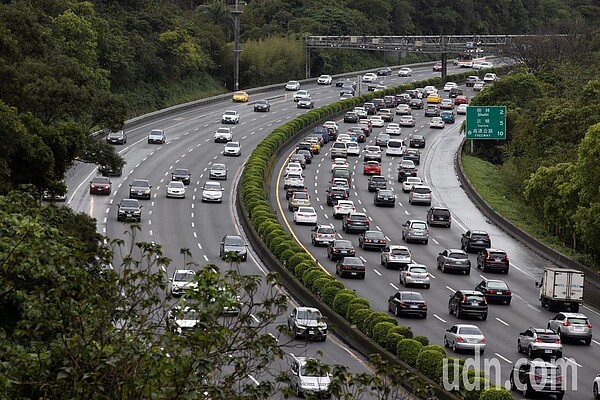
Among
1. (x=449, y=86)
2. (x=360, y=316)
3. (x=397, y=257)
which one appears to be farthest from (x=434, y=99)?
(x=360, y=316)

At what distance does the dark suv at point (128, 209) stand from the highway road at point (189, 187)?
57 centimetres

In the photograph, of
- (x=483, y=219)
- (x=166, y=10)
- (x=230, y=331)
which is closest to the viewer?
(x=230, y=331)

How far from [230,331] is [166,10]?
13027cm

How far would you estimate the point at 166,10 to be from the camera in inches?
5866

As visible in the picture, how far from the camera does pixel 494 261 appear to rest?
2613 inches

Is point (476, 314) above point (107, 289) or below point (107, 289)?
below

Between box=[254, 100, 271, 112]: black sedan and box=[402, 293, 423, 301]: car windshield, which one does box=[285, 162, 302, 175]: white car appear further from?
box=[402, 293, 423, 301]: car windshield

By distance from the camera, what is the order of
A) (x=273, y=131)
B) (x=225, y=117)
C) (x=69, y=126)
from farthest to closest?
(x=225, y=117) → (x=273, y=131) → (x=69, y=126)

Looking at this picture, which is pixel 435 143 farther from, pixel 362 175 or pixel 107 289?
pixel 107 289

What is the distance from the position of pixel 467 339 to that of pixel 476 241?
25296 millimetres

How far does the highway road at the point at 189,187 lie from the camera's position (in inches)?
2608

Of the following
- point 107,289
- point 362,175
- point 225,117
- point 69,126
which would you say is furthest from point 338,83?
point 107,289

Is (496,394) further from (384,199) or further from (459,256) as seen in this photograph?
(384,199)

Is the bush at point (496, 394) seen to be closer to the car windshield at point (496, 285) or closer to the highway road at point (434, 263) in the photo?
the highway road at point (434, 263)
